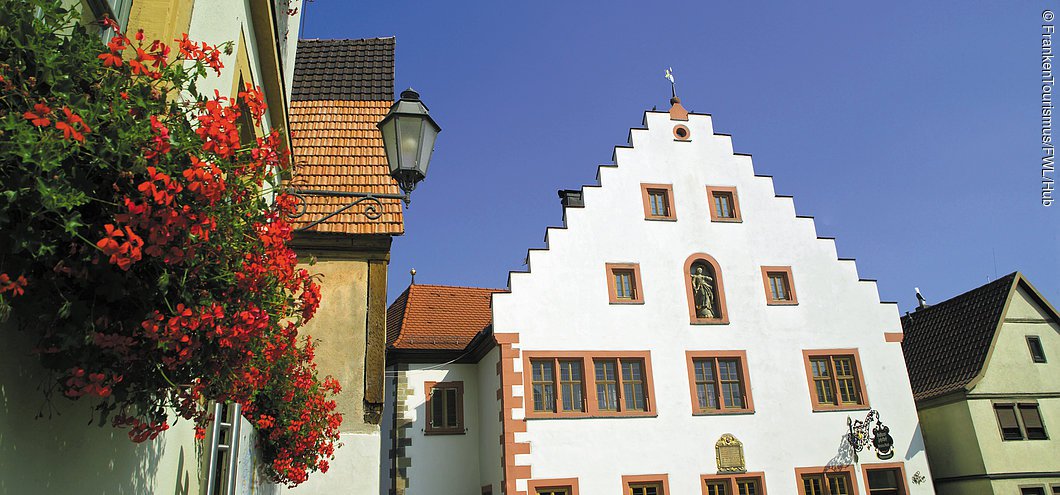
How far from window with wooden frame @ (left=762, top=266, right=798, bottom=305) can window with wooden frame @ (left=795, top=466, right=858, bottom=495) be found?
4.78 metres

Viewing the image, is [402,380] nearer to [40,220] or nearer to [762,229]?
[762,229]

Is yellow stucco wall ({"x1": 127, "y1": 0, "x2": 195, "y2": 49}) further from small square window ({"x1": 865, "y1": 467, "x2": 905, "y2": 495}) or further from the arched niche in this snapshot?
small square window ({"x1": 865, "y1": 467, "x2": 905, "y2": 495})

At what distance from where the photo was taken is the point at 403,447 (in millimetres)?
21062

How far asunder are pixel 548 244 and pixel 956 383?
13.5 meters

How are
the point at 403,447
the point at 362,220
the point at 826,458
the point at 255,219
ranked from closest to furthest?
the point at 255,219 → the point at 362,220 → the point at 826,458 → the point at 403,447

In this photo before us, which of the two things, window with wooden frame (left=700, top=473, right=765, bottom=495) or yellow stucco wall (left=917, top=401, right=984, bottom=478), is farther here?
yellow stucco wall (left=917, top=401, right=984, bottom=478)

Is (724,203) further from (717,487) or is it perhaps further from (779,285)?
(717,487)

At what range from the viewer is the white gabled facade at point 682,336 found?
60.8ft

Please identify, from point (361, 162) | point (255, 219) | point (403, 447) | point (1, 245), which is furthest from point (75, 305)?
point (403, 447)

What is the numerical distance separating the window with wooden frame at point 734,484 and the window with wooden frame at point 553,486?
138 inches

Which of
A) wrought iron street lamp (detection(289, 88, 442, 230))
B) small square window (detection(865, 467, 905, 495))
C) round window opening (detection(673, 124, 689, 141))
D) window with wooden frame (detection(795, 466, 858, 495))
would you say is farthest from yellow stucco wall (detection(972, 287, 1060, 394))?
wrought iron street lamp (detection(289, 88, 442, 230))

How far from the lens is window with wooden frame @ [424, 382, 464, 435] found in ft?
70.7

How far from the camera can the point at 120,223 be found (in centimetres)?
229

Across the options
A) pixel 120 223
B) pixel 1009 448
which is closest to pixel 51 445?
pixel 120 223
